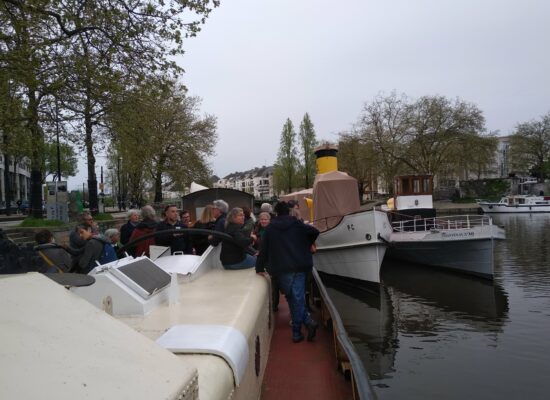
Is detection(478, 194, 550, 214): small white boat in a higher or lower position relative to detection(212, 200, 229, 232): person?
lower

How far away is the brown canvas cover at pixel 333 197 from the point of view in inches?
655

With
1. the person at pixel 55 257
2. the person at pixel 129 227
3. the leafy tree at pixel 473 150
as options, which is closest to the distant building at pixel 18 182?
the leafy tree at pixel 473 150

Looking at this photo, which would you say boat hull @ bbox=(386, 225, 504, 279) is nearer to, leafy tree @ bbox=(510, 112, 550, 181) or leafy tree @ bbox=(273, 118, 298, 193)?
leafy tree @ bbox=(273, 118, 298, 193)

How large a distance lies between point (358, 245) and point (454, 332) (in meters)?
4.90

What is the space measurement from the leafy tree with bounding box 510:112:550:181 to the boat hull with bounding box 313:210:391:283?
65.2m

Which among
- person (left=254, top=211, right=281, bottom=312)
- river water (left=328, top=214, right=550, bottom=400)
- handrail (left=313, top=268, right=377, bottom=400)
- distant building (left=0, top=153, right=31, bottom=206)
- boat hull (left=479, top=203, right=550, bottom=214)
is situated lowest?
river water (left=328, top=214, right=550, bottom=400)

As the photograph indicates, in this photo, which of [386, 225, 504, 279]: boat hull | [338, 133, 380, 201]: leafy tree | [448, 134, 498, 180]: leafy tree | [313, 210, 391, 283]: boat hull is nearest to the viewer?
[313, 210, 391, 283]: boat hull

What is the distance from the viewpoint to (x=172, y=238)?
5.94 m

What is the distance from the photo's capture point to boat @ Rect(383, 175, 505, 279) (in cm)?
1606

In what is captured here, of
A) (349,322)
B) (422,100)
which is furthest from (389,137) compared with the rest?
(349,322)

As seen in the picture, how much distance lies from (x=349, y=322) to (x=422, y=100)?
45720 millimetres

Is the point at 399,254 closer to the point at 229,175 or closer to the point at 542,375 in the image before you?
the point at 542,375

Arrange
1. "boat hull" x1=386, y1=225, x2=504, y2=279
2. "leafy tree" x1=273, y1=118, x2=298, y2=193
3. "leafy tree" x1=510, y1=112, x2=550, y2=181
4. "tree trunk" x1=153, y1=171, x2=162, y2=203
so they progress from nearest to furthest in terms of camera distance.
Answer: "boat hull" x1=386, y1=225, x2=504, y2=279 → "tree trunk" x1=153, y1=171, x2=162, y2=203 → "leafy tree" x1=273, y1=118, x2=298, y2=193 → "leafy tree" x1=510, y1=112, x2=550, y2=181

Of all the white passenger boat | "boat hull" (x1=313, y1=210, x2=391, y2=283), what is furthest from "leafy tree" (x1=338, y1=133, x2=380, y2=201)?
the white passenger boat
